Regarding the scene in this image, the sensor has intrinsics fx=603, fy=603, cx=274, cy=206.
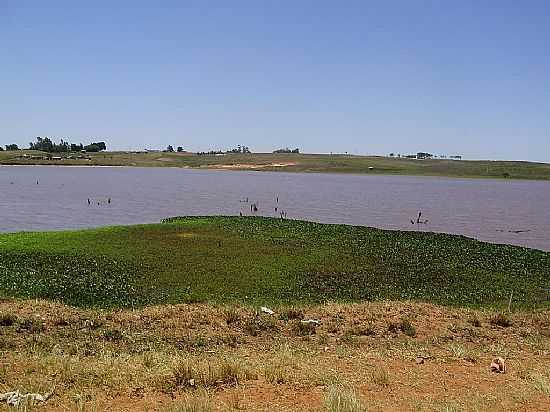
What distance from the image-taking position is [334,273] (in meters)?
27.5

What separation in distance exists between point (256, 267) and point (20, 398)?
19.0 metres

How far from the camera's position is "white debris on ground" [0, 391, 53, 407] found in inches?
355

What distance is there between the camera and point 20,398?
30.0 feet

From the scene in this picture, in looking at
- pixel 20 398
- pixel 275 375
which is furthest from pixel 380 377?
pixel 20 398

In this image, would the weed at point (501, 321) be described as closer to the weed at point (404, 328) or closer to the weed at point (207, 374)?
the weed at point (404, 328)

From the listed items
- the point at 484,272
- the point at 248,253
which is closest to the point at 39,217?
the point at 248,253

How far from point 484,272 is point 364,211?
122 ft

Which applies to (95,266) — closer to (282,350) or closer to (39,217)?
(282,350)

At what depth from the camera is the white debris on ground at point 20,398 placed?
902 cm

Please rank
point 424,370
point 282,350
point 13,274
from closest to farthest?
point 424,370 < point 282,350 < point 13,274

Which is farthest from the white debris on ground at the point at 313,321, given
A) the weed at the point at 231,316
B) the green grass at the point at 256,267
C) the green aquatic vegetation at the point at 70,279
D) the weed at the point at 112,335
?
the green aquatic vegetation at the point at 70,279

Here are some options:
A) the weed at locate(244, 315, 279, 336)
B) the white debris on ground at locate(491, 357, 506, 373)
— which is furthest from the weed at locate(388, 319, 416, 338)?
the white debris on ground at locate(491, 357, 506, 373)

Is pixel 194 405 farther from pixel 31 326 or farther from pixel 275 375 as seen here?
pixel 31 326

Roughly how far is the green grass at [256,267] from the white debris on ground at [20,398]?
11.3 m
